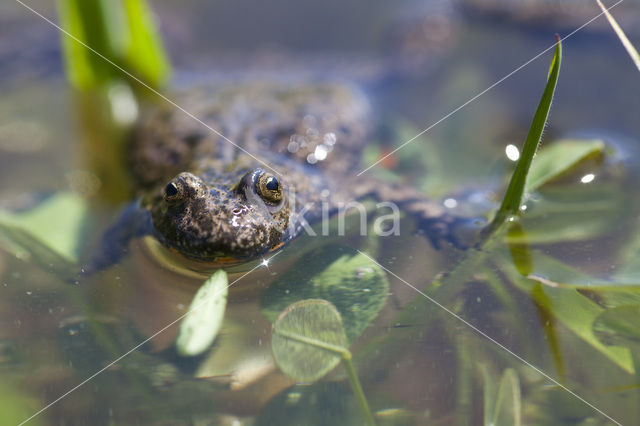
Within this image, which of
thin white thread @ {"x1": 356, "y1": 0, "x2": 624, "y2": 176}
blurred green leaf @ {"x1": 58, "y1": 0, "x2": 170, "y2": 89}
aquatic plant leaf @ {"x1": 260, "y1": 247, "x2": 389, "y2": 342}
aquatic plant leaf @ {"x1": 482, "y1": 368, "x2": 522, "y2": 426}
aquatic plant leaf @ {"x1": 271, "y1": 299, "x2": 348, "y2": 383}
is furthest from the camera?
thin white thread @ {"x1": 356, "y1": 0, "x2": 624, "y2": 176}

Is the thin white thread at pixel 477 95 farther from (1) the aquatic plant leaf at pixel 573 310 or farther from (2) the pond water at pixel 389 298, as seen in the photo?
(1) the aquatic plant leaf at pixel 573 310

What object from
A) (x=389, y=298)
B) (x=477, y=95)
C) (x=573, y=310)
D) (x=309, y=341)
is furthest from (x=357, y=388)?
(x=477, y=95)

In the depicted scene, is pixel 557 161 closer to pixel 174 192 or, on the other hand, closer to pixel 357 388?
pixel 357 388

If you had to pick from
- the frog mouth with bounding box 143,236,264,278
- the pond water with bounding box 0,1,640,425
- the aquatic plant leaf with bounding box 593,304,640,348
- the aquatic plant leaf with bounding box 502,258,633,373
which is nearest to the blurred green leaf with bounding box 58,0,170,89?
the pond water with bounding box 0,1,640,425

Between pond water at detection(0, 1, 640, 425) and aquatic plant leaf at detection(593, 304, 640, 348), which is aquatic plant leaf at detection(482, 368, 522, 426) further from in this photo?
aquatic plant leaf at detection(593, 304, 640, 348)

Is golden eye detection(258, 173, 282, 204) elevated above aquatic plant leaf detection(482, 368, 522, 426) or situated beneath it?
elevated above

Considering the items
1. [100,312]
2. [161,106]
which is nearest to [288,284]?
[100,312]
